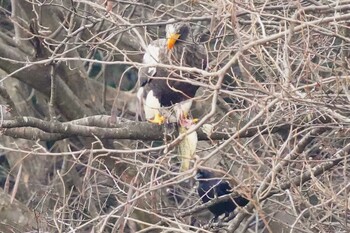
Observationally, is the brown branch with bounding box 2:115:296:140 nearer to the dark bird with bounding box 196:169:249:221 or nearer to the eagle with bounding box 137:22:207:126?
the eagle with bounding box 137:22:207:126

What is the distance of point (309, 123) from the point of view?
4520mm

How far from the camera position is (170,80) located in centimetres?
537

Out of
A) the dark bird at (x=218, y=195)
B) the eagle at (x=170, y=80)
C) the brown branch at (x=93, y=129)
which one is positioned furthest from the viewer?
the dark bird at (x=218, y=195)

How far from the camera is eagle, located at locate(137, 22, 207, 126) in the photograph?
518 cm

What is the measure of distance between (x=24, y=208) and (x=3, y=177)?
14.4 ft

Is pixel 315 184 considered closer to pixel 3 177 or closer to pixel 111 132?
pixel 111 132

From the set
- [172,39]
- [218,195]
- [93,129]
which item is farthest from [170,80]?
[218,195]

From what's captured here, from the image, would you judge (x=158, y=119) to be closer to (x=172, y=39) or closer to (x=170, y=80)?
(x=170, y=80)

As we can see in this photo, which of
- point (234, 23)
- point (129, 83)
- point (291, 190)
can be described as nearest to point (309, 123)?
point (291, 190)

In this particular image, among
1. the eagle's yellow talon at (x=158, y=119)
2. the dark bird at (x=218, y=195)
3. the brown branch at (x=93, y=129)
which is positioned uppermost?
the brown branch at (x=93, y=129)

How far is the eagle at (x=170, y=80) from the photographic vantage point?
518 cm

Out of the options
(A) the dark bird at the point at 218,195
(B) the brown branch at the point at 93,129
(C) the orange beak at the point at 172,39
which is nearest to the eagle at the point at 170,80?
(C) the orange beak at the point at 172,39

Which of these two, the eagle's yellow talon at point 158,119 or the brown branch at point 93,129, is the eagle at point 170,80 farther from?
the brown branch at point 93,129

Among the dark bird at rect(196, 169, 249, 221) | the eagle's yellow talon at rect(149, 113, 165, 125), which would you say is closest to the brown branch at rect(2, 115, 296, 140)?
the eagle's yellow talon at rect(149, 113, 165, 125)
